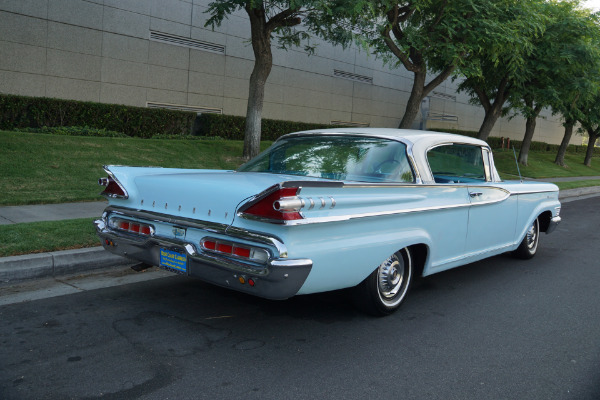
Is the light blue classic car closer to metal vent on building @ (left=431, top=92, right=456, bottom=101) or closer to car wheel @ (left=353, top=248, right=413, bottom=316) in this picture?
car wheel @ (left=353, top=248, right=413, bottom=316)

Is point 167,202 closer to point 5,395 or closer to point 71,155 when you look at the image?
point 5,395

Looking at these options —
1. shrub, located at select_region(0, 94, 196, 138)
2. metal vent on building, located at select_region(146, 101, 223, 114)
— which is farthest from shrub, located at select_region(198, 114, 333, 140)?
metal vent on building, located at select_region(146, 101, 223, 114)

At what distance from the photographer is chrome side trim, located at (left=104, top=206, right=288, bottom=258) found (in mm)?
3449

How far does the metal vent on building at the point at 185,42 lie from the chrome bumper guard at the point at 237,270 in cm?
1463

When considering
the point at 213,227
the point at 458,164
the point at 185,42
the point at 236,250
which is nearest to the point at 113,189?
the point at 213,227

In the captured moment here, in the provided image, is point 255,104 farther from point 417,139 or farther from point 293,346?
point 293,346

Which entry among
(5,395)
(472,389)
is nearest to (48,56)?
(5,395)

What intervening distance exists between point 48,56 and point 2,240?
36.0ft

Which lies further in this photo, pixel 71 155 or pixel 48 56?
pixel 48 56

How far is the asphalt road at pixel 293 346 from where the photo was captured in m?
3.19

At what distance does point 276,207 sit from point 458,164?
310cm

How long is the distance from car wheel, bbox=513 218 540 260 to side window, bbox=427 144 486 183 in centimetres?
141

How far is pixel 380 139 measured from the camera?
192 inches

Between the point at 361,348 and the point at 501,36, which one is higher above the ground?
the point at 501,36
